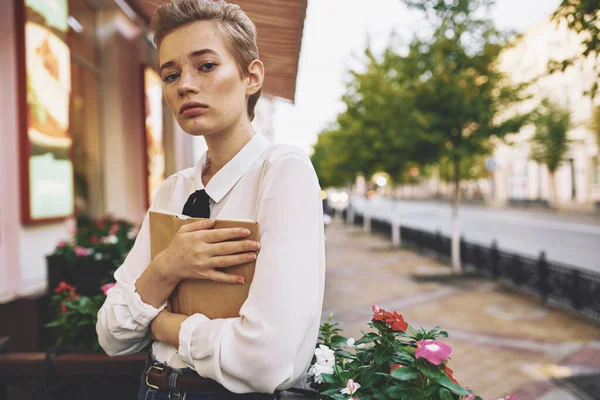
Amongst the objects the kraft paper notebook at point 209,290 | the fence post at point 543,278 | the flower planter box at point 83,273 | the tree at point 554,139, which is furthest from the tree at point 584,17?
the tree at point 554,139

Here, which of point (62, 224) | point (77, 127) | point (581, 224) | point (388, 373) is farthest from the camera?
point (581, 224)

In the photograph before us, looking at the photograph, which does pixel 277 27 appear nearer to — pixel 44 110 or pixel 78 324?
pixel 78 324

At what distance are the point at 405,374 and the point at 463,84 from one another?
1018 centimetres

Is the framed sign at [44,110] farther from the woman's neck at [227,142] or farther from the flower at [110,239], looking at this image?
the woman's neck at [227,142]

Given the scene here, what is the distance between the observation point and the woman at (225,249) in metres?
1.08

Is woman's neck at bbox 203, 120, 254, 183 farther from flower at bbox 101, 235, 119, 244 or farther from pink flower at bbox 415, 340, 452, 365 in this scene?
flower at bbox 101, 235, 119, 244

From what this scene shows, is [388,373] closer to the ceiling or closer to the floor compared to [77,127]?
closer to the floor

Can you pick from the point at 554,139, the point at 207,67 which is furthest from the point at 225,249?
the point at 554,139

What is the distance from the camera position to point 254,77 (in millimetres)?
1374

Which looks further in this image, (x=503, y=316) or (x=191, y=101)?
(x=503, y=316)

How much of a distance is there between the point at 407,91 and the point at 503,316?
5911mm

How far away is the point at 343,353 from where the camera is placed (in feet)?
5.24

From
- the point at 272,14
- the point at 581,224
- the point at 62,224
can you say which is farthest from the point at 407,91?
the point at 581,224

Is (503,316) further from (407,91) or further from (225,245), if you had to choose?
(225,245)
